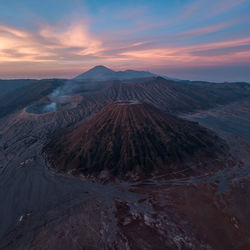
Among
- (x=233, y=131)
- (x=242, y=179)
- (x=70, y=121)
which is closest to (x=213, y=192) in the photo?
(x=242, y=179)

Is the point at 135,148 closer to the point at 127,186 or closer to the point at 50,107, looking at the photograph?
the point at 127,186

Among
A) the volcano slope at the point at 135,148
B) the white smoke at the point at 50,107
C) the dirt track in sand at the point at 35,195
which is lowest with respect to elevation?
the white smoke at the point at 50,107

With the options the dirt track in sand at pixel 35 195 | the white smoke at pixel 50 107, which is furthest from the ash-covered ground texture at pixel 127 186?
the white smoke at pixel 50 107

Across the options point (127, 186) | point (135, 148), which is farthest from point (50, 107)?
point (127, 186)

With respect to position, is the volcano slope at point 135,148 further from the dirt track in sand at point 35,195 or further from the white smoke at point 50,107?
the white smoke at point 50,107

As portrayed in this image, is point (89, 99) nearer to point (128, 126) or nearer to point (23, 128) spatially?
point (23, 128)

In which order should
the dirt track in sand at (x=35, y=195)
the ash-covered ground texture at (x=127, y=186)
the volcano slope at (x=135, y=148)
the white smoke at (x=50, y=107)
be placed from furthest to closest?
the white smoke at (x=50, y=107)
the volcano slope at (x=135, y=148)
the dirt track in sand at (x=35, y=195)
the ash-covered ground texture at (x=127, y=186)
